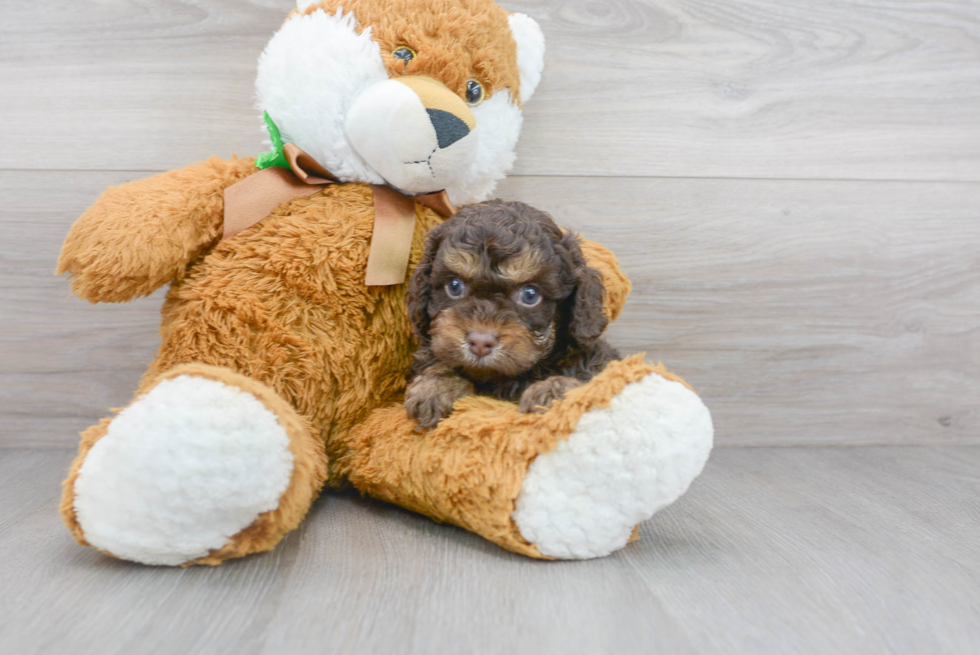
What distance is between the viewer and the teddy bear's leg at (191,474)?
753mm

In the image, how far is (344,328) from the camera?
1036mm

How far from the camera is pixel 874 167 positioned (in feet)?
4.64

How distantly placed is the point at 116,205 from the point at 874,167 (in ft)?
4.35

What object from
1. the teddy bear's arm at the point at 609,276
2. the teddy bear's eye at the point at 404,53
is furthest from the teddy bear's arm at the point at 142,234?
the teddy bear's arm at the point at 609,276

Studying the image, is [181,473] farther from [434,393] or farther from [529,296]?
[529,296]

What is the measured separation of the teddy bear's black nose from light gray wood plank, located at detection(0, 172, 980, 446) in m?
0.36

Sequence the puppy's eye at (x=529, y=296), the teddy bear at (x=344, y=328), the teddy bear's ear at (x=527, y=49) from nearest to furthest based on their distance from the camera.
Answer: the teddy bear at (x=344, y=328)
the puppy's eye at (x=529, y=296)
the teddy bear's ear at (x=527, y=49)

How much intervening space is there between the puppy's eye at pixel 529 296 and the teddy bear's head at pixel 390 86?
0.24 meters

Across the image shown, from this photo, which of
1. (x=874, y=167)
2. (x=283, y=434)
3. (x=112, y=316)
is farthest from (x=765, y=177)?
(x=112, y=316)

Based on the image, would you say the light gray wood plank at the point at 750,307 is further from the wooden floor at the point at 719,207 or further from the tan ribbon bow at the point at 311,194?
the tan ribbon bow at the point at 311,194

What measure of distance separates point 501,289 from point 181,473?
1.34 feet

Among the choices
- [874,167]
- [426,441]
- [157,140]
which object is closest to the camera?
[426,441]

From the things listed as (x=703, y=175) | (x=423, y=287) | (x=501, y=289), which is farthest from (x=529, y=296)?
(x=703, y=175)

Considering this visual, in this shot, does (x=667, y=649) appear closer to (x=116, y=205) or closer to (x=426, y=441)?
(x=426, y=441)
